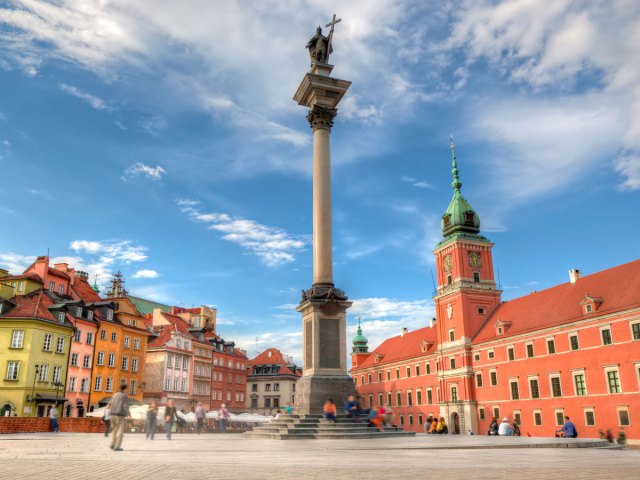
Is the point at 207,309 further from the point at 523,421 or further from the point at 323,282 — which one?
the point at 323,282

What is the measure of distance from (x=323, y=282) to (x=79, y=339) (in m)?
38.6

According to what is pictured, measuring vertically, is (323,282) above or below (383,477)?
above

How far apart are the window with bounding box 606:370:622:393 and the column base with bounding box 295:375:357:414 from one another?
118 feet

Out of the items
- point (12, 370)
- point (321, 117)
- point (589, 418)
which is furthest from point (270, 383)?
point (321, 117)

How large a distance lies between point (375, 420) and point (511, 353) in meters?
46.1

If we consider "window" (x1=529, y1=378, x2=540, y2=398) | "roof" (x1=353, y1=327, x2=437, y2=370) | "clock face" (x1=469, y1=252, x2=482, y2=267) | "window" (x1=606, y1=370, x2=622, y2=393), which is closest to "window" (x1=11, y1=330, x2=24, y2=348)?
"window" (x1=529, y1=378, x2=540, y2=398)

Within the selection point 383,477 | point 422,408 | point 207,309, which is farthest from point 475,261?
point 383,477

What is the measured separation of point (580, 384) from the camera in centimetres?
5241

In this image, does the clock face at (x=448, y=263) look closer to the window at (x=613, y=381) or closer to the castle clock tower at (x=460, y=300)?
the castle clock tower at (x=460, y=300)

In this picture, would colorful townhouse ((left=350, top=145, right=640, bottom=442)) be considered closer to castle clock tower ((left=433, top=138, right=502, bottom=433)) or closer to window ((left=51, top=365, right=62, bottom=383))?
castle clock tower ((left=433, top=138, right=502, bottom=433))

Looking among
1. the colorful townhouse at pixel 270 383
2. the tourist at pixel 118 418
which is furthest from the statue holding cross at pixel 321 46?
the colorful townhouse at pixel 270 383

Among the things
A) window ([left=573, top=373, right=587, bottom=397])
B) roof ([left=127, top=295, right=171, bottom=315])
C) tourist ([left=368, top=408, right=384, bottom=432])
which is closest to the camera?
tourist ([left=368, top=408, right=384, bottom=432])

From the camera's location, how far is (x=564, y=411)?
54062 mm

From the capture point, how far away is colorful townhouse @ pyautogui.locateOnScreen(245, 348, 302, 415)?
330 feet
